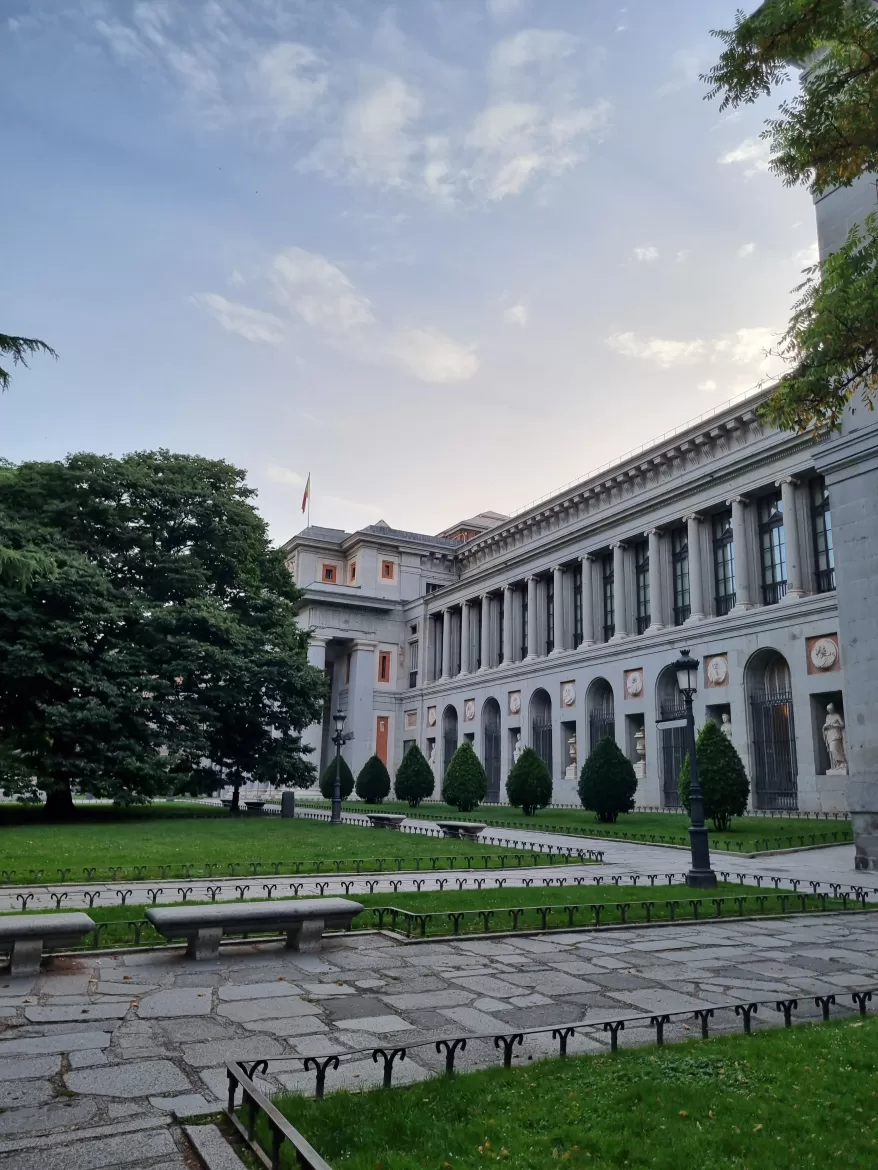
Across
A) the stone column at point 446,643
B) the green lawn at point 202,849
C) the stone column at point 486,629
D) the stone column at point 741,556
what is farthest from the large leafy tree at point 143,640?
the stone column at point 446,643

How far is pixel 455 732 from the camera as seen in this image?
2237 inches

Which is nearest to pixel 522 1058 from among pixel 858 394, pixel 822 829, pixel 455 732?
pixel 858 394

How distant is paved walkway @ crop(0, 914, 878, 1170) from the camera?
14.8 ft

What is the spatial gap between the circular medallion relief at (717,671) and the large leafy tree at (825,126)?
2571 cm

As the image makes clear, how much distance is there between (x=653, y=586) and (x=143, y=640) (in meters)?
22.0

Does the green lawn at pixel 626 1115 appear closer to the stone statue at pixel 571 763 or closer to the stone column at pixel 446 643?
the stone statue at pixel 571 763

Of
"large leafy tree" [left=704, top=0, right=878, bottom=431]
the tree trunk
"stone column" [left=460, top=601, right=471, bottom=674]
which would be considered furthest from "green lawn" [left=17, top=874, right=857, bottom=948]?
→ "stone column" [left=460, top=601, right=471, bottom=674]

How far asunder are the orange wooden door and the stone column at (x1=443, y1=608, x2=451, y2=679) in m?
6.60

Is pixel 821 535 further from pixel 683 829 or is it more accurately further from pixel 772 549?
pixel 683 829

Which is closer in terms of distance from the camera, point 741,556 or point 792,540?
point 792,540

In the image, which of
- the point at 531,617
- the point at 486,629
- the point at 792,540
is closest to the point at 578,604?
the point at 531,617

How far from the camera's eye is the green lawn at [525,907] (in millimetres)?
9462

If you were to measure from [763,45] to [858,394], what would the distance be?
951 centimetres

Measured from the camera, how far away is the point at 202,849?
18.2 metres
